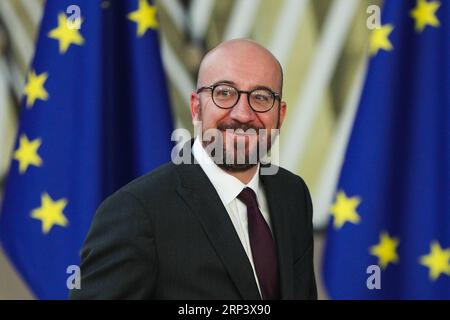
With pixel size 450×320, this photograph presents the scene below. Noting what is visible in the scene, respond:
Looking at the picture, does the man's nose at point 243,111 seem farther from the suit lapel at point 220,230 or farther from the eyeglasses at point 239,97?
the suit lapel at point 220,230

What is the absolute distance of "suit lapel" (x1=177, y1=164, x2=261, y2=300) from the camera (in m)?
0.88

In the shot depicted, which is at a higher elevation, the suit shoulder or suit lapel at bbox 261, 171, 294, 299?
the suit shoulder

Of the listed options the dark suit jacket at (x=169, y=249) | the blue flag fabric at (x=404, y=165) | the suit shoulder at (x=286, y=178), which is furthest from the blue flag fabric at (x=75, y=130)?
the dark suit jacket at (x=169, y=249)

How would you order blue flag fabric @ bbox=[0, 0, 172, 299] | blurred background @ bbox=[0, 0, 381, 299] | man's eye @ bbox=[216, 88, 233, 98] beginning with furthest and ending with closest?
blurred background @ bbox=[0, 0, 381, 299] < blue flag fabric @ bbox=[0, 0, 172, 299] < man's eye @ bbox=[216, 88, 233, 98]

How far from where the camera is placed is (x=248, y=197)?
0.98 m

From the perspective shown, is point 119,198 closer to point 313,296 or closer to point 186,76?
point 313,296

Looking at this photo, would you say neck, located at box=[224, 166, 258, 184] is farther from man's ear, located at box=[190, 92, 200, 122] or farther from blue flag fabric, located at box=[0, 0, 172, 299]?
blue flag fabric, located at box=[0, 0, 172, 299]

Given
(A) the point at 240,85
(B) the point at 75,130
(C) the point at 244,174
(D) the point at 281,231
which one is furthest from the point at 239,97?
(B) the point at 75,130

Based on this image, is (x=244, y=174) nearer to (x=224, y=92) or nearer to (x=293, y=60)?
(x=224, y=92)

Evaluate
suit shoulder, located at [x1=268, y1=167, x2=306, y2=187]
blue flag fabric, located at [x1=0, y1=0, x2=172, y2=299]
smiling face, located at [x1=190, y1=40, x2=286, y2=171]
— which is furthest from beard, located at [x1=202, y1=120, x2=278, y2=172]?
blue flag fabric, located at [x1=0, y1=0, x2=172, y2=299]

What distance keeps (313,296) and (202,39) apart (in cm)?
113

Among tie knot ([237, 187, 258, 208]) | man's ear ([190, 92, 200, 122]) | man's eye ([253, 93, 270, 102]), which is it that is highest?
man's ear ([190, 92, 200, 122])

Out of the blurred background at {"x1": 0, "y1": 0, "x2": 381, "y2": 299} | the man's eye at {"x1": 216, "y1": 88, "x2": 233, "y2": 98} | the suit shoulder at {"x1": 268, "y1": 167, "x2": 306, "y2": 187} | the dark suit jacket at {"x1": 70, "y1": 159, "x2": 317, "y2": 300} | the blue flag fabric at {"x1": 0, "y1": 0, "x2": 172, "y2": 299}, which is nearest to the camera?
the dark suit jacket at {"x1": 70, "y1": 159, "x2": 317, "y2": 300}

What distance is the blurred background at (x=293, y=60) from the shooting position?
6.34 feet
